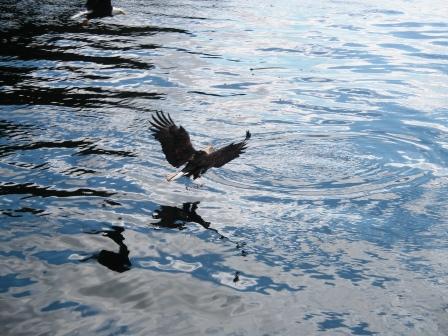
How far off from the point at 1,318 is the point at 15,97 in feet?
21.6

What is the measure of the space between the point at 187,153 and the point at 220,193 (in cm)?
62

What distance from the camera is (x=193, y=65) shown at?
14469 millimetres

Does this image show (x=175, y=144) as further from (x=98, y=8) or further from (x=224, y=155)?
(x=98, y=8)

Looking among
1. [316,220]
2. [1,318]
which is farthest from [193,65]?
[1,318]

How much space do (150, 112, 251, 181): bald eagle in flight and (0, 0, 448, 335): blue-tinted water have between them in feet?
1.20

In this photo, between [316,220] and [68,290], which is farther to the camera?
[316,220]

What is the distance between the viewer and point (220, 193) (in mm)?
8219

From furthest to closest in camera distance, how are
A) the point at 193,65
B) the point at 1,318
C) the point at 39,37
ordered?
1. the point at 39,37
2. the point at 193,65
3. the point at 1,318

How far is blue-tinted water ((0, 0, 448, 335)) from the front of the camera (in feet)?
18.9

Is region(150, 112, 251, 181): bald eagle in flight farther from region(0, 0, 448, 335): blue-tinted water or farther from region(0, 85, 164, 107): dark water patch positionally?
region(0, 85, 164, 107): dark water patch

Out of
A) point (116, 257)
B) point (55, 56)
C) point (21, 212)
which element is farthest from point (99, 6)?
point (116, 257)

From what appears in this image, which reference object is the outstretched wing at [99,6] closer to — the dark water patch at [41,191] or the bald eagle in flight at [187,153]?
the bald eagle in flight at [187,153]

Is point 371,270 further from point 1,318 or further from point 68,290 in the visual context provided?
point 1,318

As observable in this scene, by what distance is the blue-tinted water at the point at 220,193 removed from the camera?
5.75 meters
